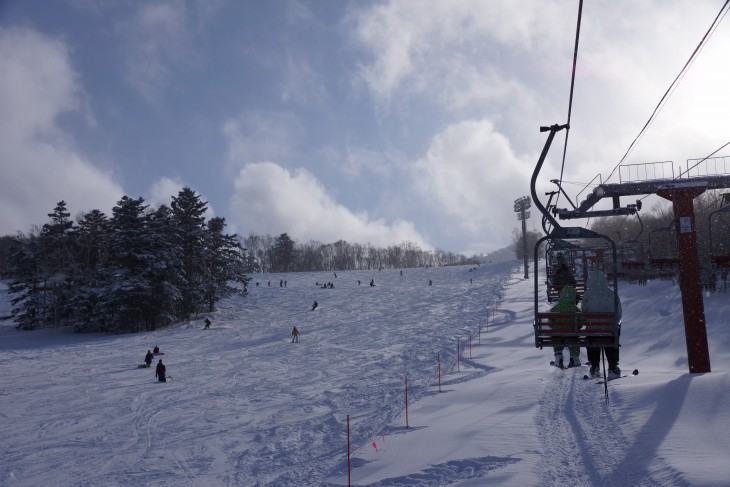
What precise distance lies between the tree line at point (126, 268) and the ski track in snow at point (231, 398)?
3599 mm

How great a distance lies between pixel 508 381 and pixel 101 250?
51142mm

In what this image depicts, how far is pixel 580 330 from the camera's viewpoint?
377 inches

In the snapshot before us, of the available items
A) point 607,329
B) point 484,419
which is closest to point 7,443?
point 484,419

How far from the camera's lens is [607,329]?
→ 372 inches

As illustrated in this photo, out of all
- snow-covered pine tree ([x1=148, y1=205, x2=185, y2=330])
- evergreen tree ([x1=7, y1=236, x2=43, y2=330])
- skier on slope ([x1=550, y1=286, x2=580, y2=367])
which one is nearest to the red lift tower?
skier on slope ([x1=550, y1=286, x2=580, y2=367])

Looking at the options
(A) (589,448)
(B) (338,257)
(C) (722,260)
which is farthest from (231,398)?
(B) (338,257)

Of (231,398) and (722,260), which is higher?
(722,260)

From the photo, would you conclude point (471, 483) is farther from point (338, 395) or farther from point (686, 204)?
point (686, 204)

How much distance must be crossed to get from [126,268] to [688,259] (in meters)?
45.2

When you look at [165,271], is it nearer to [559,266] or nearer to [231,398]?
[231,398]

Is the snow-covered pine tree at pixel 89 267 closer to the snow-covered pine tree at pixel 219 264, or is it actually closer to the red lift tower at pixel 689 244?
the snow-covered pine tree at pixel 219 264

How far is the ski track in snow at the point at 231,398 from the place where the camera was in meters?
11.9

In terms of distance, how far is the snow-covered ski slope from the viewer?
9414mm

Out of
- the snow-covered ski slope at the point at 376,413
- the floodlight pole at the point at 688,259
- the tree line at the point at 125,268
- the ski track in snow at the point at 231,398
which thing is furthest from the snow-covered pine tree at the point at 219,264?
the floodlight pole at the point at 688,259
